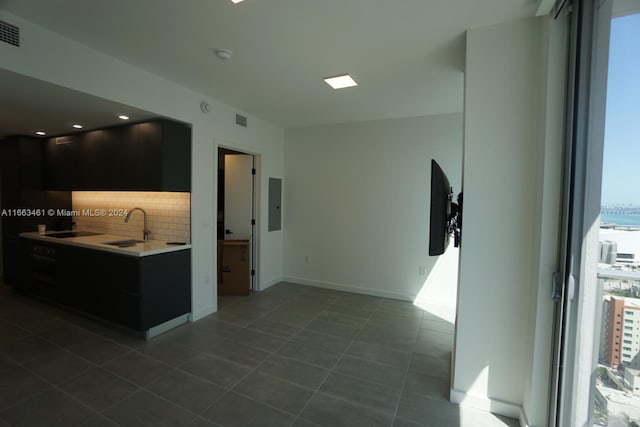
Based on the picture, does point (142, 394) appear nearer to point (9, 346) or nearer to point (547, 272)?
point (9, 346)

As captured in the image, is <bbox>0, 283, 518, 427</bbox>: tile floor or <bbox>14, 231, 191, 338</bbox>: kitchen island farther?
<bbox>14, 231, 191, 338</bbox>: kitchen island

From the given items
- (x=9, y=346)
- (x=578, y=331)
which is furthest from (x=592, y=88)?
(x=9, y=346)

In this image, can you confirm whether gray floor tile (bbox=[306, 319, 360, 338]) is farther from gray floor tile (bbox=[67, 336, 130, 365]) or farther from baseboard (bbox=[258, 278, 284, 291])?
gray floor tile (bbox=[67, 336, 130, 365])

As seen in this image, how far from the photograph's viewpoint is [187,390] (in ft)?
7.16

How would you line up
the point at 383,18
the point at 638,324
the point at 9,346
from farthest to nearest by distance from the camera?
1. the point at 9,346
2. the point at 383,18
3. the point at 638,324

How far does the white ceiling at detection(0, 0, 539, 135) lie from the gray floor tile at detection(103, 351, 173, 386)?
2.49m

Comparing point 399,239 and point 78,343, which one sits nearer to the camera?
point 78,343

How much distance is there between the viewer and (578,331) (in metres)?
1.54

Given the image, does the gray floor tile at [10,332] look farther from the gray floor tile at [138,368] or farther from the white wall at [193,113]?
the white wall at [193,113]

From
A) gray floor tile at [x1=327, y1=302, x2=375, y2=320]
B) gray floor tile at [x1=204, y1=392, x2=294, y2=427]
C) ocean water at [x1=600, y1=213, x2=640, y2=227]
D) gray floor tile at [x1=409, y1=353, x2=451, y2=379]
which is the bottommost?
gray floor tile at [x1=409, y1=353, x2=451, y2=379]

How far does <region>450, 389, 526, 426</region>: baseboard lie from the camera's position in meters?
1.96

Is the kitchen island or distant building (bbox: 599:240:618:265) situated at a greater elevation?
distant building (bbox: 599:240:618:265)

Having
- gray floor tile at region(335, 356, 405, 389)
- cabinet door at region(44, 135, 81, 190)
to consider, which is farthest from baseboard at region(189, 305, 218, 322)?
cabinet door at region(44, 135, 81, 190)

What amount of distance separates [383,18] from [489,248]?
177cm
